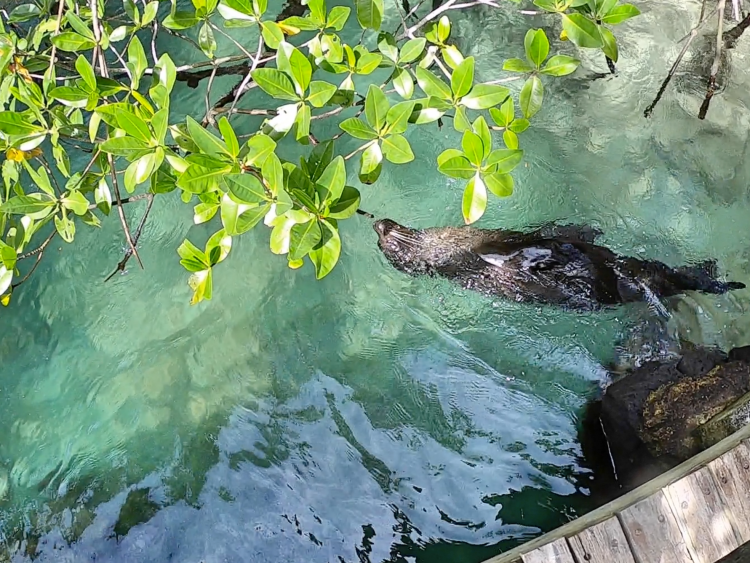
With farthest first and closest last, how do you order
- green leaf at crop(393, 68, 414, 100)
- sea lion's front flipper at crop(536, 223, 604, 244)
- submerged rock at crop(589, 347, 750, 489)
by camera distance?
sea lion's front flipper at crop(536, 223, 604, 244), submerged rock at crop(589, 347, 750, 489), green leaf at crop(393, 68, 414, 100)

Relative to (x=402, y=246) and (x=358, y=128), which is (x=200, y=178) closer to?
(x=358, y=128)

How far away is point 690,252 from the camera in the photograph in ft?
13.3

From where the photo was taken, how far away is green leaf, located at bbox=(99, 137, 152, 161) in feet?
5.38

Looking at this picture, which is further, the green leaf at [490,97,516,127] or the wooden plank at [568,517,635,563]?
the wooden plank at [568,517,635,563]

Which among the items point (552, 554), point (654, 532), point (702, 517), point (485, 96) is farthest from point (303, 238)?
point (702, 517)

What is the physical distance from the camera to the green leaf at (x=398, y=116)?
175 cm

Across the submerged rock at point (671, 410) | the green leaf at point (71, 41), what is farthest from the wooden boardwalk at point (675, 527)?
the green leaf at point (71, 41)

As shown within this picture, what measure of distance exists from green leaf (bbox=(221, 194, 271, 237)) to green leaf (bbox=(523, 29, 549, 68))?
0.97 meters

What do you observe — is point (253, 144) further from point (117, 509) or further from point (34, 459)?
point (34, 459)

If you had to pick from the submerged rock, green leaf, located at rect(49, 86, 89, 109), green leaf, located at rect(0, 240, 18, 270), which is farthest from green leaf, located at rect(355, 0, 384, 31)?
the submerged rock

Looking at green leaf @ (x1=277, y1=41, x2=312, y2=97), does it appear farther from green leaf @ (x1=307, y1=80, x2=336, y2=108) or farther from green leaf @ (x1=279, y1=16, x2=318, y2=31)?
green leaf @ (x1=279, y1=16, x2=318, y2=31)

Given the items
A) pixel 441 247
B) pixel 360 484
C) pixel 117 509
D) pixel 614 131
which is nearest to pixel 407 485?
pixel 360 484

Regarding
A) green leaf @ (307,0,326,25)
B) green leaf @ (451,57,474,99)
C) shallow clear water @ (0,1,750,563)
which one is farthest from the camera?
shallow clear water @ (0,1,750,563)

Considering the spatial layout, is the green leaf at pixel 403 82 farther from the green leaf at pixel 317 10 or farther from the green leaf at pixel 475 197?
the green leaf at pixel 475 197
